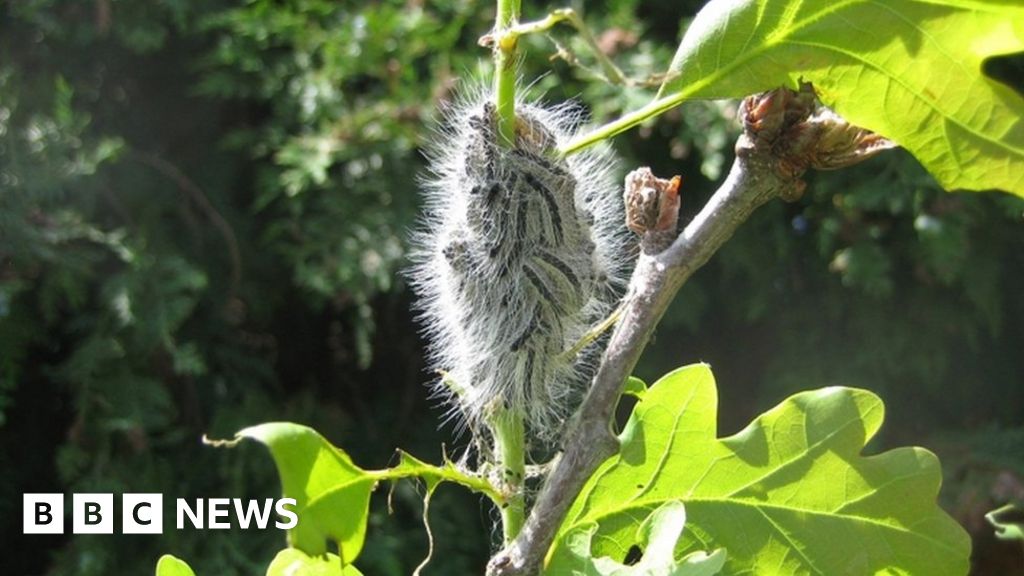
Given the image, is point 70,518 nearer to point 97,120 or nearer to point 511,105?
point 97,120

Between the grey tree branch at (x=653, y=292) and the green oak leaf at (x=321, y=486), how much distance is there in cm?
5

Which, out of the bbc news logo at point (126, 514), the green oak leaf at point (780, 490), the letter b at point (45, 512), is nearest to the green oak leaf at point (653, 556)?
the green oak leaf at point (780, 490)

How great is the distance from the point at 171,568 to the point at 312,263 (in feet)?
4.13

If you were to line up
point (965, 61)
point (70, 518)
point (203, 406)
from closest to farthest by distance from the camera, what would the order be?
point (965, 61), point (70, 518), point (203, 406)

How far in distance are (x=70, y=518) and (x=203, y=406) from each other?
0.28 m

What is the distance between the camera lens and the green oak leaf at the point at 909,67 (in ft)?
1.50

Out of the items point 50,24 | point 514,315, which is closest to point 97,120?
point 50,24

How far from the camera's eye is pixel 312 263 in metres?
1.84

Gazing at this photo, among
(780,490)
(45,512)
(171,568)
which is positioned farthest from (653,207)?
(45,512)

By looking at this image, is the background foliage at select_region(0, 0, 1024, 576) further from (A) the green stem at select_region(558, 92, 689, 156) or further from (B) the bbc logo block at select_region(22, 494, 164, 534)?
(A) the green stem at select_region(558, 92, 689, 156)

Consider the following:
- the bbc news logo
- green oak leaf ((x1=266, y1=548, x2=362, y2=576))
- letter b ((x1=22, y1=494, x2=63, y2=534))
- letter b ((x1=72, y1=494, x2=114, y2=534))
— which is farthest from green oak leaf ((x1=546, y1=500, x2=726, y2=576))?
letter b ((x1=22, y1=494, x2=63, y2=534))

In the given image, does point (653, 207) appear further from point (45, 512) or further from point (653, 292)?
point (45, 512)

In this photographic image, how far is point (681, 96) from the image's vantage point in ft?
1.67

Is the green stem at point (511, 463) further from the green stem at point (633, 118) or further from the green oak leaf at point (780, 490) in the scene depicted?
the green stem at point (633, 118)
